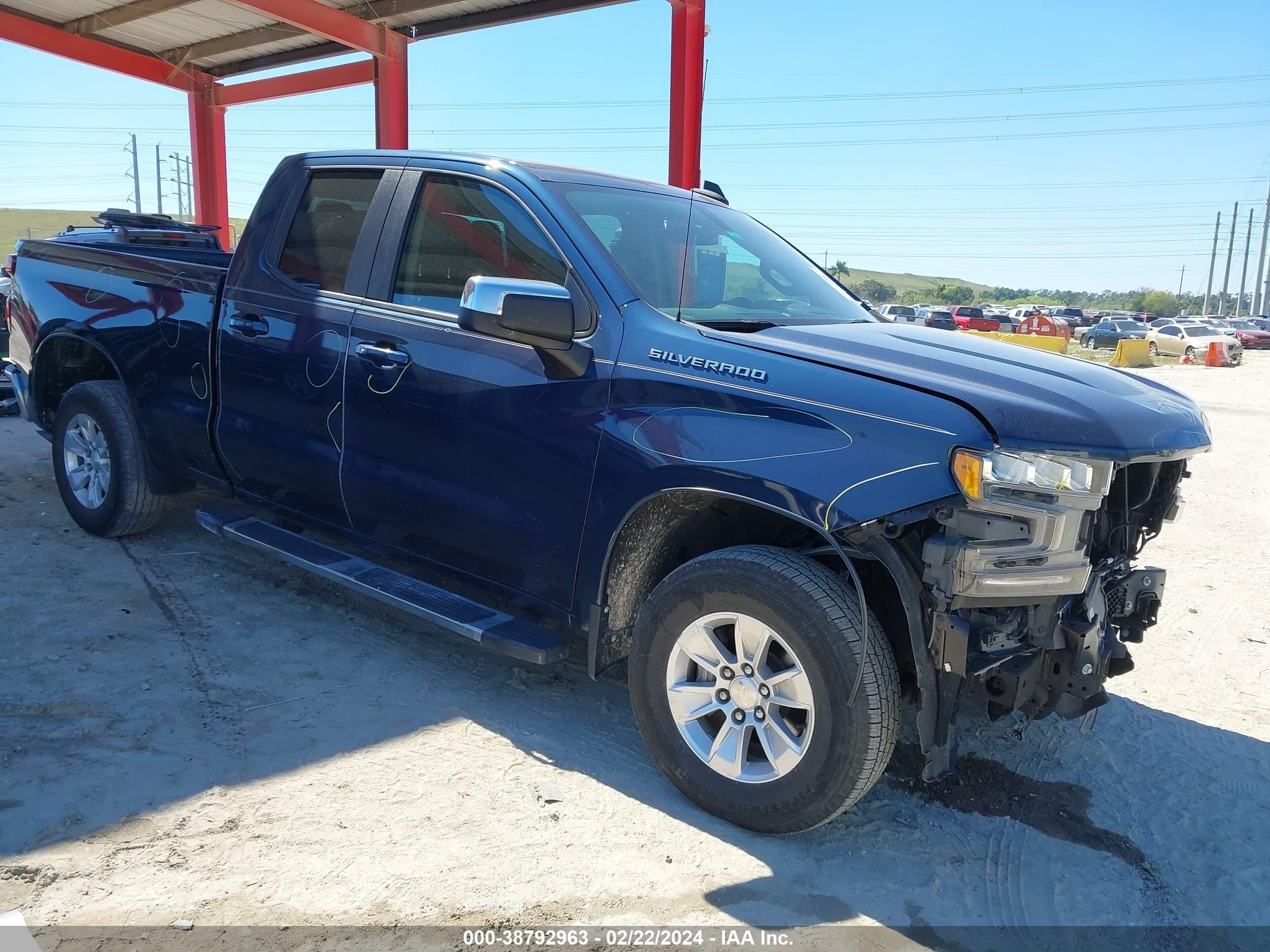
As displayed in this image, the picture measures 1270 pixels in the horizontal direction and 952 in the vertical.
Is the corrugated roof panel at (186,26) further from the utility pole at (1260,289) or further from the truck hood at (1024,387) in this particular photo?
the utility pole at (1260,289)

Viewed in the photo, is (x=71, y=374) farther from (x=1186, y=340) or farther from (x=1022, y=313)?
(x=1022, y=313)

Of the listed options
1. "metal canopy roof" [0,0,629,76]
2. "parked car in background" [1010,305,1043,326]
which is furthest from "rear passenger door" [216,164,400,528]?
"parked car in background" [1010,305,1043,326]

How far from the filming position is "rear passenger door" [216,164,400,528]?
12.6 ft

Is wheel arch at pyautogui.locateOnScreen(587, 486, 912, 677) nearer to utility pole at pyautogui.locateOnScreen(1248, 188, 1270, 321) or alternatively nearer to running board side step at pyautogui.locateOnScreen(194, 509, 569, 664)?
running board side step at pyautogui.locateOnScreen(194, 509, 569, 664)

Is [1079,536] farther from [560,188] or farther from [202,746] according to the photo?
[202,746]

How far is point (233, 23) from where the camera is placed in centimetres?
1298

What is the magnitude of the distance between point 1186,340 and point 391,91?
109 ft

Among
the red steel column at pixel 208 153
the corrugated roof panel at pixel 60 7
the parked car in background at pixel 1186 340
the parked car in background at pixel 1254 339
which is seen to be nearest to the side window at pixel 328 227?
the corrugated roof panel at pixel 60 7

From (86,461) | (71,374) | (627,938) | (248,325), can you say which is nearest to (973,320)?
(71,374)

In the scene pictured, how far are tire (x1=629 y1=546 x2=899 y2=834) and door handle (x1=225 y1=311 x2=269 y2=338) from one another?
2.20 meters

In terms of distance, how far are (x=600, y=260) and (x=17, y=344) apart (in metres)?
4.25

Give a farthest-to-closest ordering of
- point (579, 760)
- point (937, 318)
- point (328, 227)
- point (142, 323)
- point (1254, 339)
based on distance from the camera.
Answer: point (1254, 339) → point (937, 318) → point (142, 323) → point (328, 227) → point (579, 760)

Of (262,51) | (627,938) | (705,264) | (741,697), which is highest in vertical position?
(262,51)

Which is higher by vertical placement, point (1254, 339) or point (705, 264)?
point (705, 264)
